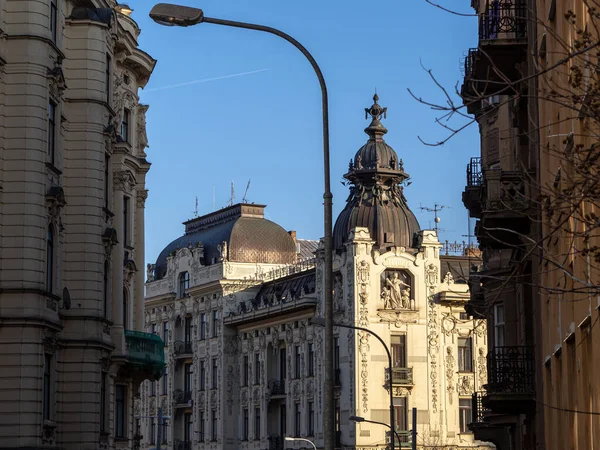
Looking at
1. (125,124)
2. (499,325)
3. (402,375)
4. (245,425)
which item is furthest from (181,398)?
(499,325)

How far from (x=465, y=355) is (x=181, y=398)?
87.2 ft

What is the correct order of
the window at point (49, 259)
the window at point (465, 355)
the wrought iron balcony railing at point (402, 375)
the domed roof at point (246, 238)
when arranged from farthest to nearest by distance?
the domed roof at point (246, 238), the window at point (465, 355), the wrought iron balcony railing at point (402, 375), the window at point (49, 259)

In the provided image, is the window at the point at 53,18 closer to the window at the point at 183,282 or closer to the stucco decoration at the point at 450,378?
the stucco decoration at the point at 450,378

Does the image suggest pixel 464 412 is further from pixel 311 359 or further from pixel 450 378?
pixel 311 359

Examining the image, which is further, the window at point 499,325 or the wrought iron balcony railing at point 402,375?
the wrought iron balcony railing at point 402,375

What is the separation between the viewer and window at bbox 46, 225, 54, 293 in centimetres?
3588

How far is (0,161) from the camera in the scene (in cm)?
3438

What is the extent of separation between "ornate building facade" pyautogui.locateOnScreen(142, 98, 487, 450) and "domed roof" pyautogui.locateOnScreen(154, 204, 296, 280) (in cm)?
10

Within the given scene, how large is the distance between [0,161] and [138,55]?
545 inches

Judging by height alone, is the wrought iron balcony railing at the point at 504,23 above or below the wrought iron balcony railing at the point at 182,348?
above

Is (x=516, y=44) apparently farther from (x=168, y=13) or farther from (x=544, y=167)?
(x=168, y=13)

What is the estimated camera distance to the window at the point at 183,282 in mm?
104875

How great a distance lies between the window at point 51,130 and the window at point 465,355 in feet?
171

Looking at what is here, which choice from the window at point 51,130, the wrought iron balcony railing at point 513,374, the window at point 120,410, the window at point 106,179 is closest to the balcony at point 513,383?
the wrought iron balcony railing at point 513,374
